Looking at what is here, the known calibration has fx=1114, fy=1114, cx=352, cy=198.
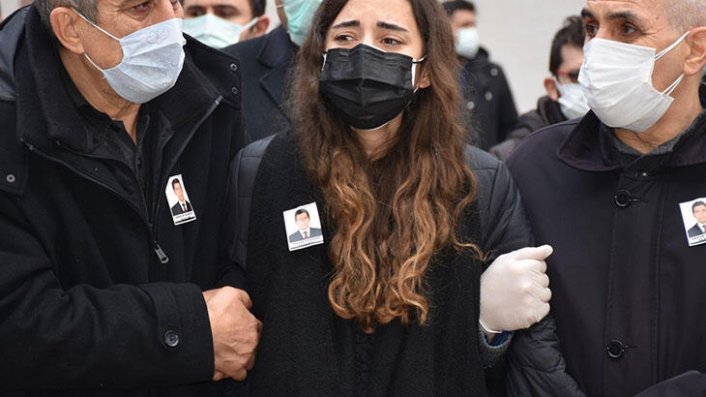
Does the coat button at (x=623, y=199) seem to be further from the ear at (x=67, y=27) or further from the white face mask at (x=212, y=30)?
the white face mask at (x=212, y=30)

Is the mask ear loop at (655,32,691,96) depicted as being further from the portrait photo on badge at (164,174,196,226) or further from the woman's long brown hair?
the portrait photo on badge at (164,174,196,226)

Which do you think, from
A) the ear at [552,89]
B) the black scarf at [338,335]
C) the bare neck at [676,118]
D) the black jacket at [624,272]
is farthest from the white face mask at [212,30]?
the bare neck at [676,118]

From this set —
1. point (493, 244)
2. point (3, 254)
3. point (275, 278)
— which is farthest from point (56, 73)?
point (493, 244)

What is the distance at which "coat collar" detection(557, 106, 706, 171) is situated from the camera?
3.32 metres

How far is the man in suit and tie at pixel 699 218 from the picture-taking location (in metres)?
3.26

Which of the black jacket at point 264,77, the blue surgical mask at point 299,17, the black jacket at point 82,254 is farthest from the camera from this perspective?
the blue surgical mask at point 299,17

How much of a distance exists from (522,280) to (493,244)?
0.20 metres

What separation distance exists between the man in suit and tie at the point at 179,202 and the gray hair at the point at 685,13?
Result: 62.1 inches

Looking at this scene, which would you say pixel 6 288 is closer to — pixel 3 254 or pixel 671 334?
pixel 3 254

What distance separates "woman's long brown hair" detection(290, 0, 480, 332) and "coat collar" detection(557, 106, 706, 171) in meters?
0.37

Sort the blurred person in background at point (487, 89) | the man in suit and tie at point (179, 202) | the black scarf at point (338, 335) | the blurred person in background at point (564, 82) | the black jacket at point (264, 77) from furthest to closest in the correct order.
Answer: the blurred person in background at point (487, 89) → the blurred person in background at point (564, 82) → the black jacket at point (264, 77) → the man in suit and tie at point (179, 202) → the black scarf at point (338, 335)

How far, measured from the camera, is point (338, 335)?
10.6ft

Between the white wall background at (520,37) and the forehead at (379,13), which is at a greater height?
the forehead at (379,13)

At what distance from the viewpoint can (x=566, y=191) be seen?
3482 millimetres
